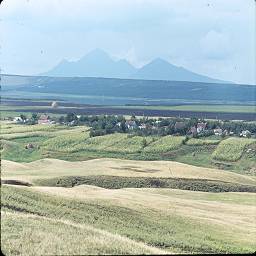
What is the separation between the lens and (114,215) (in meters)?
31.6

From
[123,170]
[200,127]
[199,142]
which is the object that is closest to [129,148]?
[199,142]

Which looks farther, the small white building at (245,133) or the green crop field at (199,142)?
the small white building at (245,133)

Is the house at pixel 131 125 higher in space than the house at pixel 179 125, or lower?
lower

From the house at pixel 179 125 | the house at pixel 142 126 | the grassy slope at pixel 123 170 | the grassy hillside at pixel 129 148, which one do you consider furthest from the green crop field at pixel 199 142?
the grassy slope at pixel 123 170

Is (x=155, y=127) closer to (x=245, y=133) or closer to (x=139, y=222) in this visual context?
(x=245, y=133)

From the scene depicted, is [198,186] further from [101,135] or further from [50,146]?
[101,135]

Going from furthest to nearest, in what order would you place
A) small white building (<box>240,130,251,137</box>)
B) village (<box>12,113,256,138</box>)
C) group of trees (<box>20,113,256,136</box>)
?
small white building (<box>240,130,251,137</box>)
village (<box>12,113,256,138</box>)
group of trees (<box>20,113,256,136</box>)

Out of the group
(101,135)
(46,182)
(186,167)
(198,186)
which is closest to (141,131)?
(101,135)

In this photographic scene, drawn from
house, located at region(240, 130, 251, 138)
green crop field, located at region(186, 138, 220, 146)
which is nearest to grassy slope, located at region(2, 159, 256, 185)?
green crop field, located at region(186, 138, 220, 146)

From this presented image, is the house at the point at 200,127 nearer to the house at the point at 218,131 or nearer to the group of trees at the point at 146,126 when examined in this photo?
the group of trees at the point at 146,126

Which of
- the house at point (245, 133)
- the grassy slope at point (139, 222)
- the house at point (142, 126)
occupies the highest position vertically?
the grassy slope at point (139, 222)

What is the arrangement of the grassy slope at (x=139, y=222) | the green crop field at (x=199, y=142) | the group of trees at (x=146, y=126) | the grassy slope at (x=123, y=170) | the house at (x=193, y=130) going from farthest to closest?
the group of trees at (x=146, y=126)
the house at (x=193, y=130)
the green crop field at (x=199, y=142)
the grassy slope at (x=123, y=170)
the grassy slope at (x=139, y=222)

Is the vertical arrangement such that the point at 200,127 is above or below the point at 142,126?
above

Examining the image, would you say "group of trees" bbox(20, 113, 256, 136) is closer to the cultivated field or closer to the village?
the village
